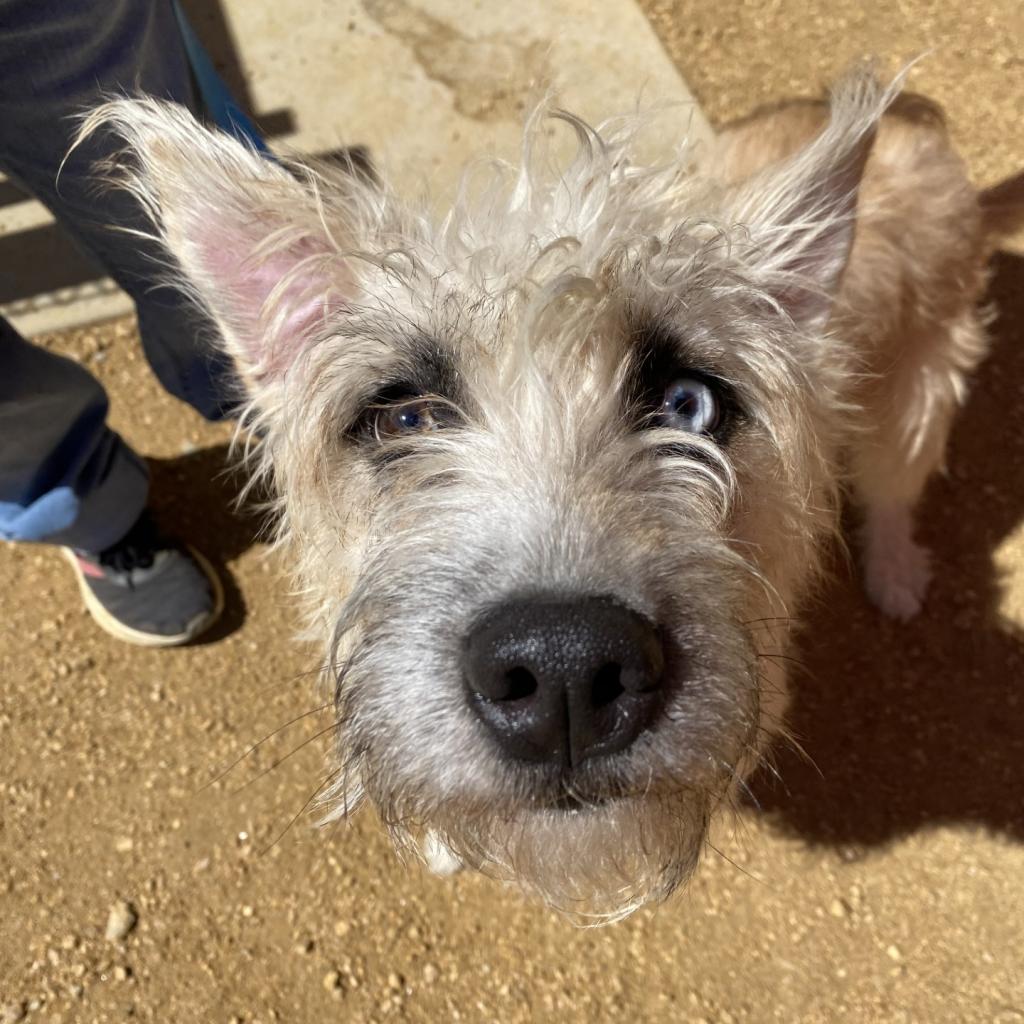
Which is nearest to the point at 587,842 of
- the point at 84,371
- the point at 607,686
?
the point at 607,686

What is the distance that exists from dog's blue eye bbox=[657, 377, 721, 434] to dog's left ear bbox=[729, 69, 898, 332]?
13.3 inches

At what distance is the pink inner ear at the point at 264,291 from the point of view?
188 cm

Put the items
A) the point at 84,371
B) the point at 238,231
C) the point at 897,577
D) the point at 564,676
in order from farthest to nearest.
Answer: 1. the point at 897,577
2. the point at 84,371
3. the point at 238,231
4. the point at 564,676

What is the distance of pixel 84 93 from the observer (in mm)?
2248

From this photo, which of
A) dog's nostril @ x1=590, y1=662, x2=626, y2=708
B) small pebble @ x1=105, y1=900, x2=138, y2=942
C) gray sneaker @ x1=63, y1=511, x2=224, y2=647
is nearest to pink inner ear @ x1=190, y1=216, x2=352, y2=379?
dog's nostril @ x1=590, y1=662, x2=626, y2=708

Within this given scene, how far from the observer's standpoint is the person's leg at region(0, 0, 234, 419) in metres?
2.12

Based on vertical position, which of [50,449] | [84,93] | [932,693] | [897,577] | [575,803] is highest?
[84,93]

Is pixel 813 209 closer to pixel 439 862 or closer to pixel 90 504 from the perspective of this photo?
pixel 439 862

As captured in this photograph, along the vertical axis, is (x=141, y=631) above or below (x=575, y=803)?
below

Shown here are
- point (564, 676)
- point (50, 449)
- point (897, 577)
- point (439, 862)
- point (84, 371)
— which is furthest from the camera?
point (897, 577)

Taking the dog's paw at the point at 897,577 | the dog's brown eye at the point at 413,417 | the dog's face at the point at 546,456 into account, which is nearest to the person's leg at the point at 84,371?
the dog's face at the point at 546,456

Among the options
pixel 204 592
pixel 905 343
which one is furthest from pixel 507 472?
pixel 204 592

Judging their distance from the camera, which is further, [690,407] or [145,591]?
[145,591]

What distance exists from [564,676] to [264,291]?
3.99ft
